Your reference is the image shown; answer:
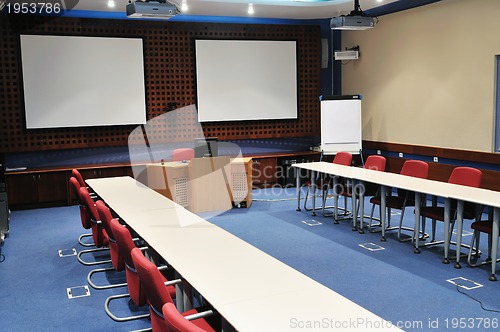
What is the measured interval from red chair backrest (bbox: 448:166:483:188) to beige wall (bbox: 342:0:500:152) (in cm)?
191

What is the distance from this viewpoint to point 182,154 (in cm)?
817

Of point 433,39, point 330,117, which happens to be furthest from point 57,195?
point 433,39

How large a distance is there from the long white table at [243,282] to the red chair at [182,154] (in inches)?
145

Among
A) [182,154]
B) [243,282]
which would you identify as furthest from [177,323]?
[182,154]

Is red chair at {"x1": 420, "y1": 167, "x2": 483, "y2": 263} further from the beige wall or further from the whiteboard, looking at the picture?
the whiteboard

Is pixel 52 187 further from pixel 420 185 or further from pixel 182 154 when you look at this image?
pixel 420 185

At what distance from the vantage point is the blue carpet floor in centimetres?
398

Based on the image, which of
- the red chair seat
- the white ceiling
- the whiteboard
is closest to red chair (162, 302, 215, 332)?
the red chair seat

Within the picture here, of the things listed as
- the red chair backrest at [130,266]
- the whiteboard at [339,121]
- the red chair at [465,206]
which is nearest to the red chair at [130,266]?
the red chair backrest at [130,266]

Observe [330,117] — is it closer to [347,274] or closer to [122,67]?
[122,67]

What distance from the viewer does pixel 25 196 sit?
8305 millimetres

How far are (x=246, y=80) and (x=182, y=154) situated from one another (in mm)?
2534

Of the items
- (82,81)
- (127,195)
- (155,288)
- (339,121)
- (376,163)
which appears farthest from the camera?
(339,121)

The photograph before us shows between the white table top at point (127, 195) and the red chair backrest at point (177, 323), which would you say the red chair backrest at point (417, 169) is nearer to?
the white table top at point (127, 195)
